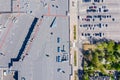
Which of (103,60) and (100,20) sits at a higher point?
(100,20)

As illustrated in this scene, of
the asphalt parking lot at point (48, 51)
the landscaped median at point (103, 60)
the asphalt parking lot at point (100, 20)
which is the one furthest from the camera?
the asphalt parking lot at point (100, 20)

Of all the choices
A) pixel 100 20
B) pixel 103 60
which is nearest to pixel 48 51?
pixel 103 60

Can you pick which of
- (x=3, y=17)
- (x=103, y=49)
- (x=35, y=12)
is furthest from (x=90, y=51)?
(x=3, y=17)

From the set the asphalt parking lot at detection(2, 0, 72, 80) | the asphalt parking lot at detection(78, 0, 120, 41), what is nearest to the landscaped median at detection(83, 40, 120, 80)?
the asphalt parking lot at detection(78, 0, 120, 41)

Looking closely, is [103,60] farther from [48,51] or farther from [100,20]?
[48,51]

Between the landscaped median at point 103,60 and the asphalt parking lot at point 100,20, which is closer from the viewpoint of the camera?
the landscaped median at point 103,60

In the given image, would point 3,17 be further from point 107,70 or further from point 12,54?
point 107,70

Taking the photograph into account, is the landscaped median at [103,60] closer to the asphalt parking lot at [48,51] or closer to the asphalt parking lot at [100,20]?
the asphalt parking lot at [100,20]

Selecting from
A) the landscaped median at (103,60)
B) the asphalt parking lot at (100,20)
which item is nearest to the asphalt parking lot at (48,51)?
the asphalt parking lot at (100,20)
